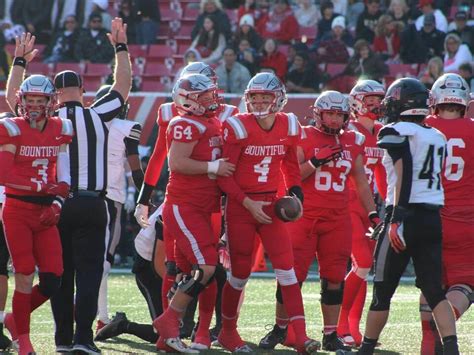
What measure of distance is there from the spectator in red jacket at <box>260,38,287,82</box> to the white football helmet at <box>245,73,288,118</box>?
28.0 ft

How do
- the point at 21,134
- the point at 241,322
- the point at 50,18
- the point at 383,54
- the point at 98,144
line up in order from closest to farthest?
the point at 21,134 < the point at 98,144 < the point at 241,322 < the point at 383,54 < the point at 50,18

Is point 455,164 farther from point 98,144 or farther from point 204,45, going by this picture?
point 204,45

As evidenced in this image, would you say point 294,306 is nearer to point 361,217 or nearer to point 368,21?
point 361,217

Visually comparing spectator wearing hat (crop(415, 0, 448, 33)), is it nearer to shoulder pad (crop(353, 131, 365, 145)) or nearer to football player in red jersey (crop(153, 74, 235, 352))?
shoulder pad (crop(353, 131, 365, 145))

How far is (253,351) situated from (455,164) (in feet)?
5.68

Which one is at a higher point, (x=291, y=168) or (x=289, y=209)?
(x=291, y=168)

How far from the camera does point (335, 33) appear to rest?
15.7m

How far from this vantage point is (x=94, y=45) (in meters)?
16.8

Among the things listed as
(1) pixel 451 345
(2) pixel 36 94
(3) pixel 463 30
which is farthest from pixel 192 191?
(3) pixel 463 30

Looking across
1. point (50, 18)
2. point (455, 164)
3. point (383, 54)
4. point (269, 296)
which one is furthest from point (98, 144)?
point (50, 18)

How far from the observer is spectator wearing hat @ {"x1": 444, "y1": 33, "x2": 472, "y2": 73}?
14320 millimetres

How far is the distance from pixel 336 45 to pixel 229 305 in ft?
29.1

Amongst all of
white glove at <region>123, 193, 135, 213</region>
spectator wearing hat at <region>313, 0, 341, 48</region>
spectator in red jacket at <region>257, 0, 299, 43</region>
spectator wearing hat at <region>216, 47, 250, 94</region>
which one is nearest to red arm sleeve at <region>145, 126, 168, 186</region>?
white glove at <region>123, 193, 135, 213</region>

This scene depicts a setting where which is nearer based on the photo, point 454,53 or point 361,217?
point 361,217
